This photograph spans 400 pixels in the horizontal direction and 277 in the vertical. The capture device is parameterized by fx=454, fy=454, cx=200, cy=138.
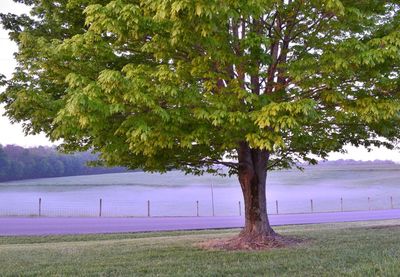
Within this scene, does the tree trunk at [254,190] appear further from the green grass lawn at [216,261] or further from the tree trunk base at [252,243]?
the green grass lawn at [216,261]

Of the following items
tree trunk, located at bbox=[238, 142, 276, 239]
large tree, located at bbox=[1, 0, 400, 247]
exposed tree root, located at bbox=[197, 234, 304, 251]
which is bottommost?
exposed tree root, located at bbox=[197, 234, 304, 251]

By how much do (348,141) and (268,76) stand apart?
3.98 m

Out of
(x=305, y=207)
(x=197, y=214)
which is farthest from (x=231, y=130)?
(x=305, y=207)

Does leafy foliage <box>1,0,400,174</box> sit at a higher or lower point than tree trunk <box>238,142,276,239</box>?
higher

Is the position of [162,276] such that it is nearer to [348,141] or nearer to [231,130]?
[231,130]

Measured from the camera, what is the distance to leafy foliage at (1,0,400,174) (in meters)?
7.29

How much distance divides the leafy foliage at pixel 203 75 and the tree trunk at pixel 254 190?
81cm

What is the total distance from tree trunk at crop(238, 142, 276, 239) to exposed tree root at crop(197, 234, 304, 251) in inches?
1.9

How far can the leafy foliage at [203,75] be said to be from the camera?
729cm

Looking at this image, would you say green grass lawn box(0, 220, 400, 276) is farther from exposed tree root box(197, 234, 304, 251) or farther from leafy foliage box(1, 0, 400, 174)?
leafy foliage box(1, 0, 400, 174)

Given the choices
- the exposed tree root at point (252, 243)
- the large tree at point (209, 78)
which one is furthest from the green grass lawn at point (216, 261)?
the large tree at point (209, 78)

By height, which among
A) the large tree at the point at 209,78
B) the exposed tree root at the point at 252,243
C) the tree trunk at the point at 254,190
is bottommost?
the exposed tree root at the point at 252,243

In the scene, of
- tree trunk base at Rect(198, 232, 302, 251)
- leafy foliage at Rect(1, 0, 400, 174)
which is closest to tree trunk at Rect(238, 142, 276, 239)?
tree trunk base at Rect(198, 232, 302, 251)

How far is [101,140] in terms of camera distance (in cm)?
900
